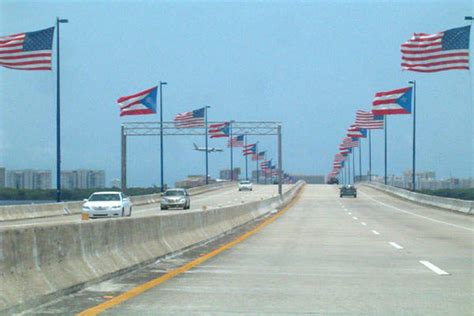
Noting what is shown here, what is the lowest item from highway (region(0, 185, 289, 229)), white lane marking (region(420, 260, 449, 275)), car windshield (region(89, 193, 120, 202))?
highway (region(0, 185, 289, 229))

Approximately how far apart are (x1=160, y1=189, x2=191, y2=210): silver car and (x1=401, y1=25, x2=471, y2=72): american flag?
23.4m

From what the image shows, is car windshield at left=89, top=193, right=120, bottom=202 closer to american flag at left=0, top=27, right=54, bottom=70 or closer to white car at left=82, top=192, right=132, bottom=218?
white car at left=82, top=192, right=132, bottom=218

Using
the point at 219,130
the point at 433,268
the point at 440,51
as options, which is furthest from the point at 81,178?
the point at 433,268

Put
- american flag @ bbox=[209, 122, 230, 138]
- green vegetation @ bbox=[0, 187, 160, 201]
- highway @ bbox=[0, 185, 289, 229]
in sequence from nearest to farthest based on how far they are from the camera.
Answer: highway @ bbox=[0, 185, 289, 229] → green vegetation @ bbox=[0, 187, 160, 201] → american flag @ bbox=[209, 122, 230, 138]

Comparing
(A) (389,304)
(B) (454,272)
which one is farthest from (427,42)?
(A) (389,304)

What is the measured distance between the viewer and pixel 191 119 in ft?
240

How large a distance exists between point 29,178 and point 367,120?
35098 millimetres

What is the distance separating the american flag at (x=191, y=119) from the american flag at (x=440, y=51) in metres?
37.0

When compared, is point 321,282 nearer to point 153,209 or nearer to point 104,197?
point 104,197

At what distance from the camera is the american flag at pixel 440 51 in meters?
36.5

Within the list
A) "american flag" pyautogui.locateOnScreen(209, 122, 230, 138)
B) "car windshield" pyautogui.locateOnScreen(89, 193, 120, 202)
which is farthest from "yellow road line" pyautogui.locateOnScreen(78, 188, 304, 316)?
"american flag" pyautogui.locateOnScreen(209, 122, 230, 138)

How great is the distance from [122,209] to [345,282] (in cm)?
2711

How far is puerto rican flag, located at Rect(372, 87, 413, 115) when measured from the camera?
178 feet

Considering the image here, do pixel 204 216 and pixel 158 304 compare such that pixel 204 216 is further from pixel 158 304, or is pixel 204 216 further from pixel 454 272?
pixel 158 304
